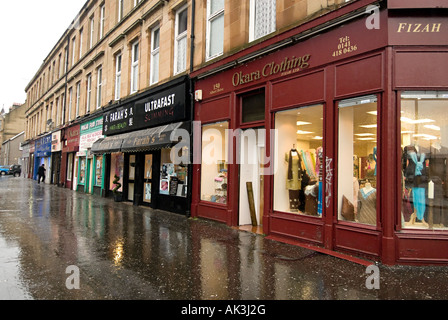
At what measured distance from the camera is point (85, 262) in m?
5.19

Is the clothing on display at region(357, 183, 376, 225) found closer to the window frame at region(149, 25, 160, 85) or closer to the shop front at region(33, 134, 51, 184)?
the window frame at region(149, 25, 160, 85)

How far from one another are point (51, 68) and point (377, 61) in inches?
1262

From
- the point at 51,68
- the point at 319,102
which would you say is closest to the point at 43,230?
the point at 319,102

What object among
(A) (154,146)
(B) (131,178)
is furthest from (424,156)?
(B) (131,178)

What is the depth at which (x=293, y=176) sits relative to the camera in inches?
292

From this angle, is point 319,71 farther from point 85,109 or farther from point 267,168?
point 85,109

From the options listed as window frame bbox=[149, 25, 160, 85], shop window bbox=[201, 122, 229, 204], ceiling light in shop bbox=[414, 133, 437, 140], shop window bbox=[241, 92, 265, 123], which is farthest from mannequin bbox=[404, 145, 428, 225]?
window frame bbox=[149, 25, 160, 85]

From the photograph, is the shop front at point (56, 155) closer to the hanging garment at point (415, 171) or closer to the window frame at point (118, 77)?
the window frame at point (118, 77)

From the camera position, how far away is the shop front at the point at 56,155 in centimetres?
2484

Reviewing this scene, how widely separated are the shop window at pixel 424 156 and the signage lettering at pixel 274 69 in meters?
2.22

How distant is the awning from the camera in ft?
34.0

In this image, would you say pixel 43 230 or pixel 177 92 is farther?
pixel 177 92

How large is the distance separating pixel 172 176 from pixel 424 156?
7.93 metres
